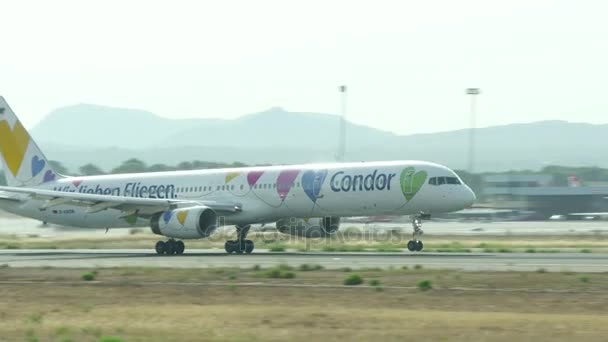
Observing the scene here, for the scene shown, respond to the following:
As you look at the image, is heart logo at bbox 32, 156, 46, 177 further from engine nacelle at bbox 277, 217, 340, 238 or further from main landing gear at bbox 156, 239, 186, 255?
engine nacelle at bbox 277, 217, 340, 238

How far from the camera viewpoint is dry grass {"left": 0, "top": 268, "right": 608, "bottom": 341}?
1839 centimetres

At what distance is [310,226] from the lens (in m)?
49.5

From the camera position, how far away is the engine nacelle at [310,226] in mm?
49281

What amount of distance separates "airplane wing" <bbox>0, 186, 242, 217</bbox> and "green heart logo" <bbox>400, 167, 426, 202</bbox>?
782 centimetres

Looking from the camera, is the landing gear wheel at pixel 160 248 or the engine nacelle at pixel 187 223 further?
the landing gear wheel at pixel 160 248

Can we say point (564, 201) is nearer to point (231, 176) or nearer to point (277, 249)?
point (277, 249)

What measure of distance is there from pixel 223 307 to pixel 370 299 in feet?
10.5

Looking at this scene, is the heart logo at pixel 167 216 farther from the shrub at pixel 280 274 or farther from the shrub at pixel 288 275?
the shrub at pixel 288 275

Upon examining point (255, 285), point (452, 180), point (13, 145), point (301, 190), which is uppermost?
point (13, 145)

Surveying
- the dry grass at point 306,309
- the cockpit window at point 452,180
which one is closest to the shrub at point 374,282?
the dry grass at point 306,309

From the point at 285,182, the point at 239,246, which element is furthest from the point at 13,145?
the point at 285,182

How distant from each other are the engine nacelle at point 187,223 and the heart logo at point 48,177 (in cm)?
1082

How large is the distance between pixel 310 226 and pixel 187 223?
6.56 metres

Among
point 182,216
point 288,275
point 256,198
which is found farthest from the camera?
point 256,198
